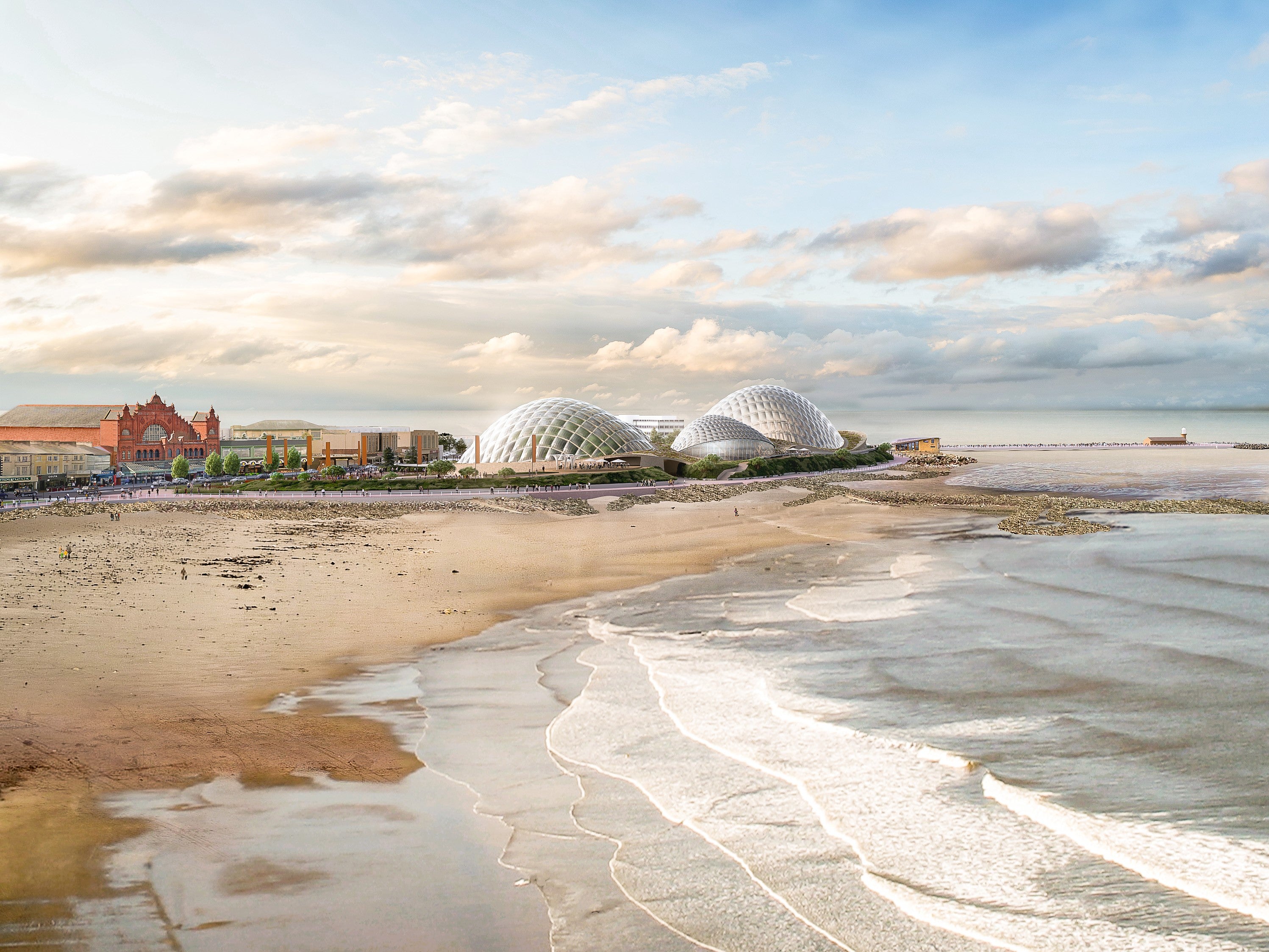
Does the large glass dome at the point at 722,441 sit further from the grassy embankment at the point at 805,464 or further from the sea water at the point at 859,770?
the sea water at the point at 859,770

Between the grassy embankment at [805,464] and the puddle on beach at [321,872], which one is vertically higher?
the grassy embankment at [805,464]

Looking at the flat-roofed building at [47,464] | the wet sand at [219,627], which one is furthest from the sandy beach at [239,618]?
the flat-roofed building at [47,464]

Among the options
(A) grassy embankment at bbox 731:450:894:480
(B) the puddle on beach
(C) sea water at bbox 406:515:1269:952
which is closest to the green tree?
(A) grassy embankment at bbox 731:450:894:480

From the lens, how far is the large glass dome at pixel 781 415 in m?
110

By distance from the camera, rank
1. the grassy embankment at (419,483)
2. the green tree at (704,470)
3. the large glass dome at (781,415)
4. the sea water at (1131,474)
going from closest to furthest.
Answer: the grassy embankment at (419,483) → the sea water at (1131,474) → the green tree at (704,470) → the large glass dome at (781,415)

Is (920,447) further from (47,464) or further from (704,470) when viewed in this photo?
(47,464)

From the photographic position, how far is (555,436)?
79.2 meters

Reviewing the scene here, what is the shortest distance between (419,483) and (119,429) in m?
51.5

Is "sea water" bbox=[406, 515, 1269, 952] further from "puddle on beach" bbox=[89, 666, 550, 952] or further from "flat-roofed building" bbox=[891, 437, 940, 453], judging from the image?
"flat-roofed building" bbox=[891, 437, 940, 453]

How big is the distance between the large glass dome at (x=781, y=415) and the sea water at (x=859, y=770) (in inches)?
3440

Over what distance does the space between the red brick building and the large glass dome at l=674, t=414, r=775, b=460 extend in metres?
53.1

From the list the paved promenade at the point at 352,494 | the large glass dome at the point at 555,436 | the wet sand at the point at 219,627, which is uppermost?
the large glass dome at the point at 555,436

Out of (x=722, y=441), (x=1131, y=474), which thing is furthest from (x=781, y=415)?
(x=1131, y=474)

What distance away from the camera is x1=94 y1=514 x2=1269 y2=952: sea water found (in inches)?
321
